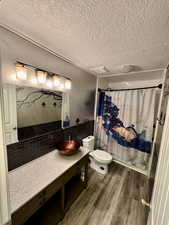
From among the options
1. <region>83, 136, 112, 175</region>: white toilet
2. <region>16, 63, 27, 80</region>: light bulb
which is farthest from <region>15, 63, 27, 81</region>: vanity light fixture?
<region>83, 136, 112, 175</region>: white toilet

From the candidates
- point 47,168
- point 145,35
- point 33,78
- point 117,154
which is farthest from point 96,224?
point 145,35

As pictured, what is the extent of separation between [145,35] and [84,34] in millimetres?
638

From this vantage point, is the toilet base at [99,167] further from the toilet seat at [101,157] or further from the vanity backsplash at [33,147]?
the vanity backsplash at [33,147]

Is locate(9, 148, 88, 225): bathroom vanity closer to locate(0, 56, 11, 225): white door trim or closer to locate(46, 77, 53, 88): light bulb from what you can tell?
locate(0, 56, 11, 225): white door trim

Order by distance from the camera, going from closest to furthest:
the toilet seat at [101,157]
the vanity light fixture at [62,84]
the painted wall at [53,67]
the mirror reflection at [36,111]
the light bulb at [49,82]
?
1. the painted wall at [53,67]
2. the mirror reflection at [36,111]
3. the light bulb at [49,82]
4. the vanity light fixture at [62,84]
5. the toilet seat at [101,157]

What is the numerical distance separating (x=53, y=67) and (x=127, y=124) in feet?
6.42

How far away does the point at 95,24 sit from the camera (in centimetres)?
91

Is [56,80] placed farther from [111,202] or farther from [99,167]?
[111,202]

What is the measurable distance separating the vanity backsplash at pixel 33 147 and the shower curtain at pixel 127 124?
3.40ft

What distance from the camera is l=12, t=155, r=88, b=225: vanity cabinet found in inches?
32.2

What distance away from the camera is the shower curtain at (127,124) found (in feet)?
6.77

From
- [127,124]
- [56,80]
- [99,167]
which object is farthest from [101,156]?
[56,80]

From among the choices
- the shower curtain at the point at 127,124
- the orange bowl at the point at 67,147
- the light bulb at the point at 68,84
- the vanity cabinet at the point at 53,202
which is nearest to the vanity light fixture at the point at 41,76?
the light bulb at the point at 68,84

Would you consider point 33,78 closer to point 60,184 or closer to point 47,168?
point 47,168
